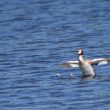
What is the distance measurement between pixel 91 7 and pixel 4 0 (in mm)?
7140

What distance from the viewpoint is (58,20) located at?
150ft

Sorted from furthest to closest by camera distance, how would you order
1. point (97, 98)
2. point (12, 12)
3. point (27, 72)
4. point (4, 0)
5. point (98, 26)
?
point (4, 0)
point (12, 12)
point (98, 26)
point (27, 72)
point (97, 98)

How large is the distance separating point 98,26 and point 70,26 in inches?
58.7

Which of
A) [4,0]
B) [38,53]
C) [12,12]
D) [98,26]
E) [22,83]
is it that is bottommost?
[22,83]

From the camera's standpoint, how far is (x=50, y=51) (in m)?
35.0

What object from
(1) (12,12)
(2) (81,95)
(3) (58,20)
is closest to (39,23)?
(3) (58,20)

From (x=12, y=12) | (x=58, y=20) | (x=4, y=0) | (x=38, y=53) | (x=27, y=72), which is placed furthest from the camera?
(x=4, y=0)

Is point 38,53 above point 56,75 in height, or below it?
above

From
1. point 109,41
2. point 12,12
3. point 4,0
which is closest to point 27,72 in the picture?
point 109,41

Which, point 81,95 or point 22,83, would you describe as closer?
point 81,95

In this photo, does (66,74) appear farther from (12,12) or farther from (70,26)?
(12,12)

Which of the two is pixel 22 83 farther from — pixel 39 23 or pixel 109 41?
pixel 39 23

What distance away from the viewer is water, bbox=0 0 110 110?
86.0ft

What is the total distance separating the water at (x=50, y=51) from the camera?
2620 centimetres
